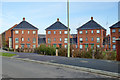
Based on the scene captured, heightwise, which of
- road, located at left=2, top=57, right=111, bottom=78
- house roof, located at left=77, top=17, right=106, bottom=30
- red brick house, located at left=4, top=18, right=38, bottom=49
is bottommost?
road, located at left=2, top=57, right=111, bottom=78

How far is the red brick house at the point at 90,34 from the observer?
50691 millimetres

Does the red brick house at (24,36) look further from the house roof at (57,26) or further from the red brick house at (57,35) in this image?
the house roof at (57,26)

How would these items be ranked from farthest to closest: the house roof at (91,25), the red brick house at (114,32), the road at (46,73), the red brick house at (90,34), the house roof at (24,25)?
the house roof at (24,25) < the house roof at (91,25) < the red brick house at (90,34) < the red brick house at (114,32) < the road at (46,73)

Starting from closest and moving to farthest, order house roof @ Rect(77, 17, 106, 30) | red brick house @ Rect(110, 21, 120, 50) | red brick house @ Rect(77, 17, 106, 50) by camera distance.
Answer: red brick house @ Rect(110, 21, 120, 50) < red brick house @ Rect(77, 17, 106, 50) < house roof @ Rect(77, 17, 106, 30)

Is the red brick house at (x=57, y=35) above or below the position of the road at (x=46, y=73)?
above

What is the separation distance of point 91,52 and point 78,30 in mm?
36726

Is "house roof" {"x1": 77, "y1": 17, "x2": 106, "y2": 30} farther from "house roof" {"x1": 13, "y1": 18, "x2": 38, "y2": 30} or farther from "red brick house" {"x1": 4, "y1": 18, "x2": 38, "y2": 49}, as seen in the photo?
"house roof" {"x1": 13, "y1": 18, "x2": 38, "y2": 30}

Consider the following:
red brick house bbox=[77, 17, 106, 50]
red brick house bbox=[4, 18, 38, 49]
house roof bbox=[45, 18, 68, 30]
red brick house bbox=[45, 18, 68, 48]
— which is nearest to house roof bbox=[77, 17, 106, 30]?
red brick house bbox=[77, 17, 106, 50]

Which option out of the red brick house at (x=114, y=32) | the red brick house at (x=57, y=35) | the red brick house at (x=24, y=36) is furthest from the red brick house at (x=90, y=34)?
the red brick house at (x=24, y=36)

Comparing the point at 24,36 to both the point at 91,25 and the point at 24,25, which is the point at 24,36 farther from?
the point at 91,25

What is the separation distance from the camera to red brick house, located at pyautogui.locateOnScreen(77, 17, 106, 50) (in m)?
50.7

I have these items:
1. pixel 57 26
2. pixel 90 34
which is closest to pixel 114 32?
pixel 90 34

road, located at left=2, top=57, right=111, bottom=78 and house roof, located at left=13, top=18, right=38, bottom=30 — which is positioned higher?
house roof, located at left=13, top=18, right=38, bottom=30

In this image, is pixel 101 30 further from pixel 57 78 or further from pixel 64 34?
pixel 57 78
